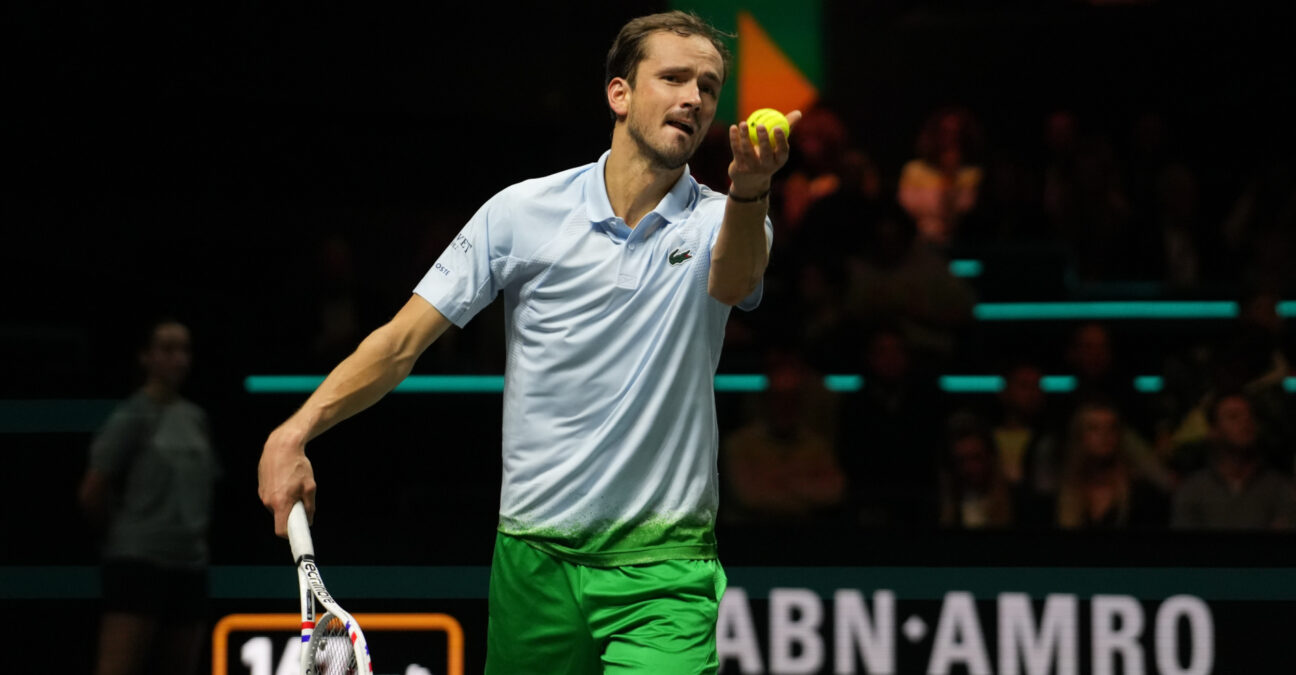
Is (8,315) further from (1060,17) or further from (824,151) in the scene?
(1060,17)

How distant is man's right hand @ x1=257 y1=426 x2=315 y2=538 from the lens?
279 centimetres

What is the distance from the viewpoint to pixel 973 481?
5.73 m

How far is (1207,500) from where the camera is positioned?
5.47m

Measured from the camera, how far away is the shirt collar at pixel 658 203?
2994 mm

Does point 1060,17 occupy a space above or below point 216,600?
above

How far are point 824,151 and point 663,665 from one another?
494 centimetres

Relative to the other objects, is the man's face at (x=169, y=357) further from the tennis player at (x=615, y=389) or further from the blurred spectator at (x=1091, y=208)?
the blurred spectator at (x=1091, y=208)

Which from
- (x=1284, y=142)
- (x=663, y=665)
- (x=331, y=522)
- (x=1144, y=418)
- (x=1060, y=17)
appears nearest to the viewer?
(x=663, y=665)

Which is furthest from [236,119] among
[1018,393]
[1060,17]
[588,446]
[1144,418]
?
[1060,17]

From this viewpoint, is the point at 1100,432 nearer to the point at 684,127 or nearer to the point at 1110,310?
the point at 1110,310

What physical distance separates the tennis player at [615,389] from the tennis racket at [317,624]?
0.60 ft

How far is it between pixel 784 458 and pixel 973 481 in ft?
2.02

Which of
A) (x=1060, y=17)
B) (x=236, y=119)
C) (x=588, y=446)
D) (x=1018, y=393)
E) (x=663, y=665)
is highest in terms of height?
(x=1060, y=17)

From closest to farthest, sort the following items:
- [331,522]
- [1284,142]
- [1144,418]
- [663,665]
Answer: [663,665] → [331,522] → [1144,418] → [1284,142]
